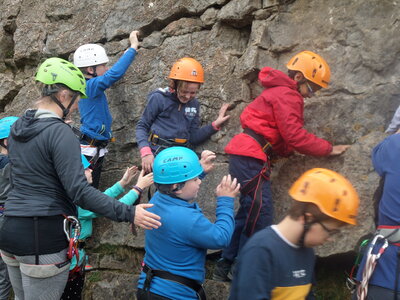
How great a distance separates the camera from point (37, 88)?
26.1ft

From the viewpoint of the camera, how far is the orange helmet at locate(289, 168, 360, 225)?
100.0 inches

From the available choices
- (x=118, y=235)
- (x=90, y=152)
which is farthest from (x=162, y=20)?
(x=118, y=235)

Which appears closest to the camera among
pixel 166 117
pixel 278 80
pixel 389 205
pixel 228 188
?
pixel 389 205

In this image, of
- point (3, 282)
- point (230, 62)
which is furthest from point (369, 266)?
point (3, 282)

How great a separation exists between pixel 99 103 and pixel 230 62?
1.87 meters

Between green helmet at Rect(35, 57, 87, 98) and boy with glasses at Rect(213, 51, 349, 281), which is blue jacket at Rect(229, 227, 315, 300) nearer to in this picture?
boy with glasses at Rect(213, 51, 349, 281)

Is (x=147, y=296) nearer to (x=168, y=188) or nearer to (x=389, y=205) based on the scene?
(x=168, y=188)

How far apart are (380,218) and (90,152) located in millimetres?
4035

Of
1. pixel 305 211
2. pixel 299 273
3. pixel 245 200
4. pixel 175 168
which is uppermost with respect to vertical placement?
pixel 305 211

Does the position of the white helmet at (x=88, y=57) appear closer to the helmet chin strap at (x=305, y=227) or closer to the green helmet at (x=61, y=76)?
the green helmet at (x=61, y=76)

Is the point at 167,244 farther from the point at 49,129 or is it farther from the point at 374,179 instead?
the point at 374,179

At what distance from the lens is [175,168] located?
349 cm

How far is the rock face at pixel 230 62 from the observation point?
4902mm

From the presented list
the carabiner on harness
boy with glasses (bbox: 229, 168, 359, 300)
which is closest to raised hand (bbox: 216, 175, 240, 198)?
boy with glasses (bbox: 229, 168, 359, 300)
